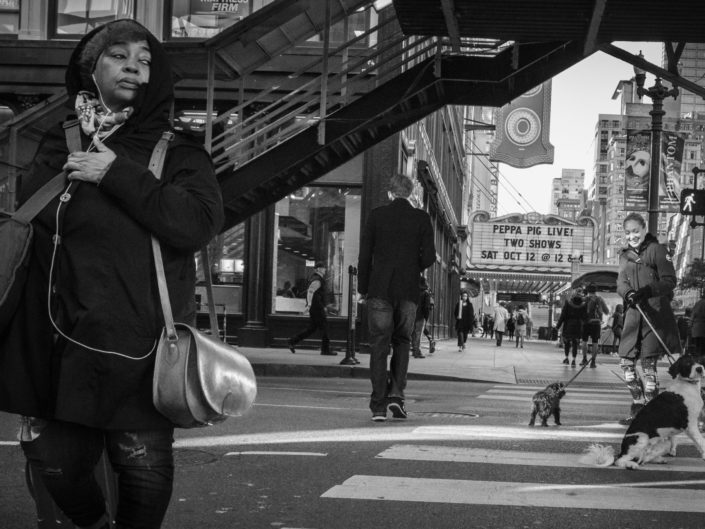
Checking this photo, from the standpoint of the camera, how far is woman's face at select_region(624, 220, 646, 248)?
9.01 meters

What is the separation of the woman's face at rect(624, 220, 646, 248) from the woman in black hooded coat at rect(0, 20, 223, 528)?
6.76 meters

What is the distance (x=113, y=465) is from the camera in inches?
110

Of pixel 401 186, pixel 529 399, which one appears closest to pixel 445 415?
pixel 401 186

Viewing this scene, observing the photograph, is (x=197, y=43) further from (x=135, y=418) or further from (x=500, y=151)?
(x=500, y=151)

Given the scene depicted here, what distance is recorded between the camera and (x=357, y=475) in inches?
222

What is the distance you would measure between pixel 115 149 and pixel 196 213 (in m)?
0.33

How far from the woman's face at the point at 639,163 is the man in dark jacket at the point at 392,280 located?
15.8 m

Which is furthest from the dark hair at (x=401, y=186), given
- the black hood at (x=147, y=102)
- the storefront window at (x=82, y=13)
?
the storefront window at (x=82, y=13)

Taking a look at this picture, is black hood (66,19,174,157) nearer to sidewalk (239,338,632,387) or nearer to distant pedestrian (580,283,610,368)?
sidewalk (239,338,632,387)

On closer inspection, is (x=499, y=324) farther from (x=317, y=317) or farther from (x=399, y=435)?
(x=399, y=435)

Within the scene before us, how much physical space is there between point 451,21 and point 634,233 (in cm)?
366

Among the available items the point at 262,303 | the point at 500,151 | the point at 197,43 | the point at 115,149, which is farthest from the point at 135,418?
the point at 500,151

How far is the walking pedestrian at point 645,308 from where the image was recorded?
27.9ft

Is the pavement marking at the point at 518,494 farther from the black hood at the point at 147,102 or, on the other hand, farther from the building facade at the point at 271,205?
the building facade at the point at 271,205
